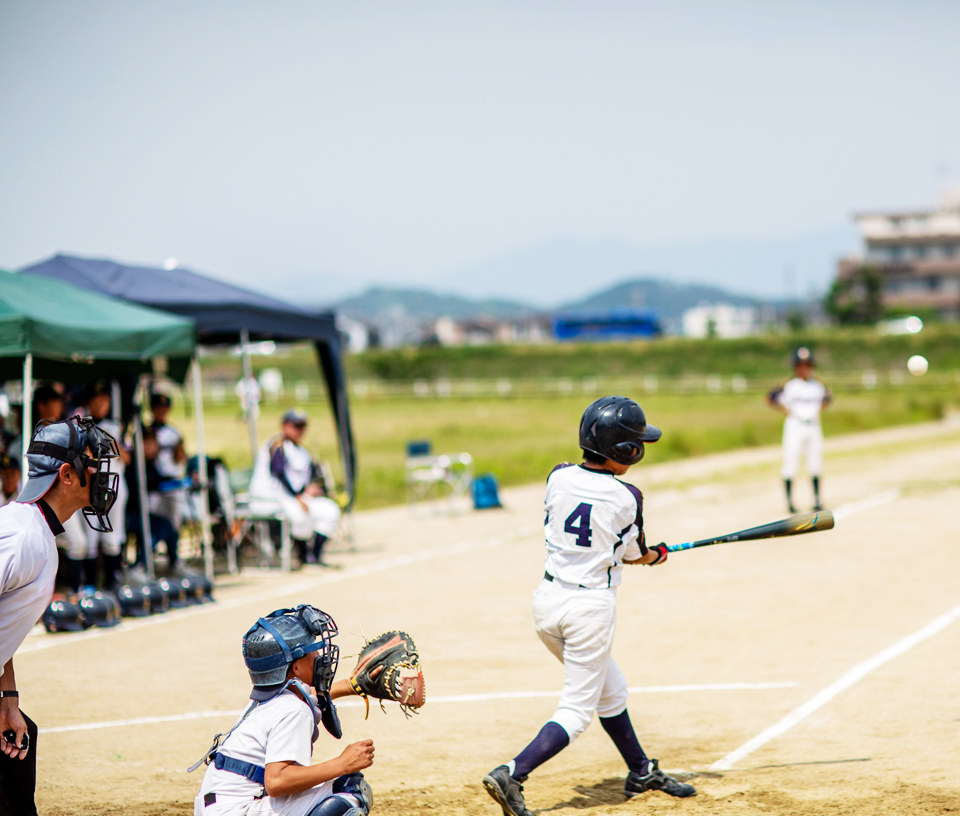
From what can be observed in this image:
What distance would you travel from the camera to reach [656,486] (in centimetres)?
1997

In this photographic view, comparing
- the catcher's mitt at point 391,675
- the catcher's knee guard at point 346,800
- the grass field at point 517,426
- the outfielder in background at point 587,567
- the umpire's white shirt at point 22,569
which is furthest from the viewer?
the grass field at point 517,426

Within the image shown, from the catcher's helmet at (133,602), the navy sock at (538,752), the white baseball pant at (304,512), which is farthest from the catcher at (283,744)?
the white baseball pant at (304,512)

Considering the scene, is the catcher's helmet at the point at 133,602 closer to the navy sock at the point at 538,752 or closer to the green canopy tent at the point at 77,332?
the green canopy tent at the point at 77,332

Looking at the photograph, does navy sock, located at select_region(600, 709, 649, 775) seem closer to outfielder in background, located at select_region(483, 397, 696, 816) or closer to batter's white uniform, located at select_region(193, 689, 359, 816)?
outfielder in background, located at select_region(483, 397, 696, 816)

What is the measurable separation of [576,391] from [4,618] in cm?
5539

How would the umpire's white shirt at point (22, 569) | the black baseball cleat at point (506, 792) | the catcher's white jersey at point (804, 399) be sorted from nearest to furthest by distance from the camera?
the umpire's white shirt at point (22, 569)
the black baseball cleat at point (506, 792)
the catcher's white jersey at point (804, 399)

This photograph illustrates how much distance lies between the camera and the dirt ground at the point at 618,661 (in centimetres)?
536

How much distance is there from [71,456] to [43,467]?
103 mm

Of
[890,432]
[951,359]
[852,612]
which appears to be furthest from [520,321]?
[852,612]

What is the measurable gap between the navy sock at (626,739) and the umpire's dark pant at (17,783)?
2.51m

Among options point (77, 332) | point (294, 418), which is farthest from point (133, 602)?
point (294, 418)

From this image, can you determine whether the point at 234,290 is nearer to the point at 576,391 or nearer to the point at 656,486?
the point at 656,486

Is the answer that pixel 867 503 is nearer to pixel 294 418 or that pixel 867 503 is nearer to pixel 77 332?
pixel 294 418

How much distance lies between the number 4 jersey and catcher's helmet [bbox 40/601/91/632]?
19.4 feet
